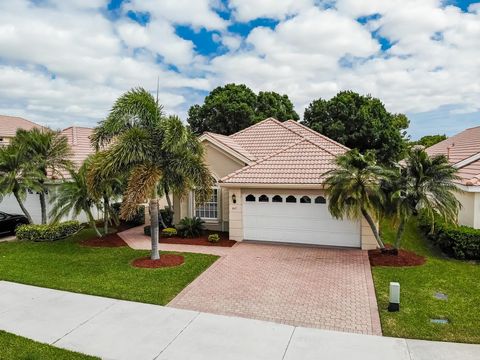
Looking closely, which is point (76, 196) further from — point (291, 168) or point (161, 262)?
point (291, 168)

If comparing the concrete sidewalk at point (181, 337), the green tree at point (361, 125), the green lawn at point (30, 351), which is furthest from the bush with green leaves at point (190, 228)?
the green tree at point (361, 125)

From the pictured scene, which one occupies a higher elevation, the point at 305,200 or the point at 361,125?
the point at 361,125

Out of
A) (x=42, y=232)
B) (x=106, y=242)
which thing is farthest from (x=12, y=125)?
(x=106, y=242)

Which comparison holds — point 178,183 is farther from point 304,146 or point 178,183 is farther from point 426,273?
point 426,273

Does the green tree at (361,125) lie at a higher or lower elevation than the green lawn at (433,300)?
higher

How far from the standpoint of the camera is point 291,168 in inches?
615

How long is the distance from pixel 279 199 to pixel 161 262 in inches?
217

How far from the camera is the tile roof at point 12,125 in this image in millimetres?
36475

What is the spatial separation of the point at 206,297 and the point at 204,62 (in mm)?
15845

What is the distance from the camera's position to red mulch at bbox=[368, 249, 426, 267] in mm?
12359

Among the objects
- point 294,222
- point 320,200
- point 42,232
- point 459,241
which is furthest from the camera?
point 42,232

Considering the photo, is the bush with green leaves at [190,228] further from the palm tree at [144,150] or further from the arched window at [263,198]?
the palm tree at [144,150]

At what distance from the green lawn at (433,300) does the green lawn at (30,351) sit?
6308mm

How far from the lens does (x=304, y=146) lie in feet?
56.2
